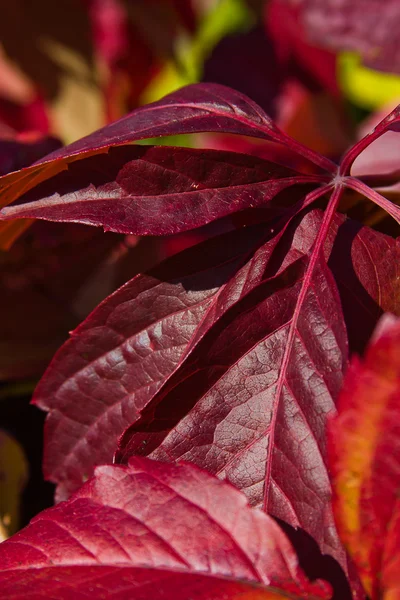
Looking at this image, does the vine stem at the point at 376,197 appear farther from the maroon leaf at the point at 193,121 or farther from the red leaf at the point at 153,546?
the red leaf at the point at 153,546

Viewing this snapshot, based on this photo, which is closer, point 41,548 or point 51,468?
point 41,548

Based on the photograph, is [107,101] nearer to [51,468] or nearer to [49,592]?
[51,468]

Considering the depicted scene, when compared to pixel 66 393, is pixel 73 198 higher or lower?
higher

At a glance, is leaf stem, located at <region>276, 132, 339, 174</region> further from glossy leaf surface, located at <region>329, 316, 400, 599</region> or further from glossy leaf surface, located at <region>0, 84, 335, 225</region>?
glossy leaf surface, located at <region>329, 316, 400, 599</region>

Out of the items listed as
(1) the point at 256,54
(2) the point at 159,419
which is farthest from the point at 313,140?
(2) the point at 159,419

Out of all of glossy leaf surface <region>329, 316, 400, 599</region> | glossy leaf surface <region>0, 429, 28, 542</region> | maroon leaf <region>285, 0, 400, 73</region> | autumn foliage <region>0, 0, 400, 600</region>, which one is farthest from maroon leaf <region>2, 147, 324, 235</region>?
maroon leaf <region>285, 0, 400, 73</region>

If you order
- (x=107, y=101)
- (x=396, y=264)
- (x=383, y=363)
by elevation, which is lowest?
(x=383, y=363)

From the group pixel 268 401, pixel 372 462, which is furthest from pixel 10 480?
pixel 372 462

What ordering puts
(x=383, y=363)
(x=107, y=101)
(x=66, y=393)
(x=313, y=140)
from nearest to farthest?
(x=383, y=363), (x=66, y=393), (x=313, y=140), (x=107, y=101)
